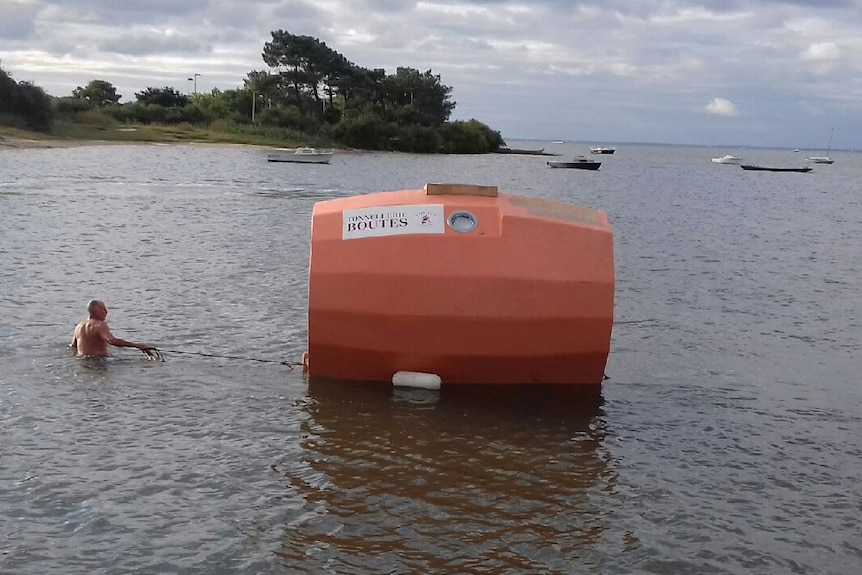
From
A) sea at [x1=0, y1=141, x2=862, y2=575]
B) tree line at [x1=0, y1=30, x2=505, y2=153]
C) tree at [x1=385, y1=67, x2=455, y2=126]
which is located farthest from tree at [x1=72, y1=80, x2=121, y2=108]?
sea at [x1=0, y1=141, x2=862, y2=575]

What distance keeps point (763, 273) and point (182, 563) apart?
674 inches

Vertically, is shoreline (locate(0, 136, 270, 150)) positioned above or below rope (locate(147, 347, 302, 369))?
above

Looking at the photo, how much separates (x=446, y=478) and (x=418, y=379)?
1.87 m

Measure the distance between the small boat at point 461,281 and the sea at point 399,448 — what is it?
57cm

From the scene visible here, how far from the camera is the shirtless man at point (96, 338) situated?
1004cm

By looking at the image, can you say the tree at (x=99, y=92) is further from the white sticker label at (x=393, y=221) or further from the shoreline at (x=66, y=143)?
the white sticker label at (x=393, y=221)

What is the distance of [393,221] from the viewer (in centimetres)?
865

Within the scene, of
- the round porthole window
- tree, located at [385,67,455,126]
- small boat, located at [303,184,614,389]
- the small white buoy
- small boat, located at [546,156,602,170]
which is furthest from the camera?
tree, located at [385,67,455,126]

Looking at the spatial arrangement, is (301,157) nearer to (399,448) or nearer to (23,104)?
(23,104)

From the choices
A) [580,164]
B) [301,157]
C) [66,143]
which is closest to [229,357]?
[301,157]

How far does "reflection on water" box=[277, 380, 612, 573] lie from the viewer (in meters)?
6.07

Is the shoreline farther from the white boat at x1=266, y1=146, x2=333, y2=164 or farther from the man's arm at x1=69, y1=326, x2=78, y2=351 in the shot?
the man's arm at x1=69, y1=326, x2=78, y2=351

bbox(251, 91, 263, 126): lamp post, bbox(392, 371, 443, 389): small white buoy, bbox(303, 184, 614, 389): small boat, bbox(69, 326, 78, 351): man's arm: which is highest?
bbox(251, 91, 263, 126): lamp post

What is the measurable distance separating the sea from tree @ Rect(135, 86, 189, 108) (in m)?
95.2
